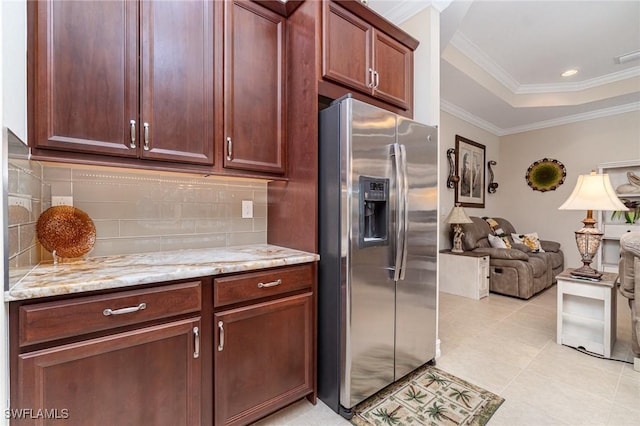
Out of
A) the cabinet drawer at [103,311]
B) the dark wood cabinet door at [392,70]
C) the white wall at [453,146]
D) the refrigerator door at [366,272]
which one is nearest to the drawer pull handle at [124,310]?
the cabinet drawer at [103,311]

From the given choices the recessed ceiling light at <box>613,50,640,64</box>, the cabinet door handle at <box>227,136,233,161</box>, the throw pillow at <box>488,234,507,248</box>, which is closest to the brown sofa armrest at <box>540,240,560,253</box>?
the throw pillow at <box>488,234,507,248</box>

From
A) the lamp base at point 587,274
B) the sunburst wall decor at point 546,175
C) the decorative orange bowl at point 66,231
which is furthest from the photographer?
the sunburst wall decor at point 546,175

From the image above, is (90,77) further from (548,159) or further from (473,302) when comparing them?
(548,159)

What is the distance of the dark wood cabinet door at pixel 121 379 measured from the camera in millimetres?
984

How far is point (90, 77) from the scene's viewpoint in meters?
1.28

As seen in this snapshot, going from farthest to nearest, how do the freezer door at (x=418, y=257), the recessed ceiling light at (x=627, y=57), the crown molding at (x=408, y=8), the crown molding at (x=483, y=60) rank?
the recessed ceiling light at (x=627, y=57)
the crown molding at (x=483, y=60)
the crown molding at (x=408, y=8)
the freezer door at (x=418, y=257)

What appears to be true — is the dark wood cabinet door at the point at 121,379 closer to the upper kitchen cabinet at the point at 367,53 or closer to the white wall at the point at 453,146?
the upper kitchen cabinet at the point at 367,53

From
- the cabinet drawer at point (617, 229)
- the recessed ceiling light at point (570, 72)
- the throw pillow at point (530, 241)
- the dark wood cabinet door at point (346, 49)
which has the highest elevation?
the recessed ceiling light at point (570, 72)

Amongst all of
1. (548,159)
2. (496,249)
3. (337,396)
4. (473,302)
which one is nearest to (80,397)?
(337,396)

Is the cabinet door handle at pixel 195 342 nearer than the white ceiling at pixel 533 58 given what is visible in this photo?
Yes

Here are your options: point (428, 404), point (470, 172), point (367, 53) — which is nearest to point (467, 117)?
point (470, 172)

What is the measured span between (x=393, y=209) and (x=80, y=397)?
167 cm

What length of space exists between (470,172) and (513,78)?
1.49 metres

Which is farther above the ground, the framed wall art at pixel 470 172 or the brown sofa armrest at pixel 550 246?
the framed wall art at pixel 470 172
